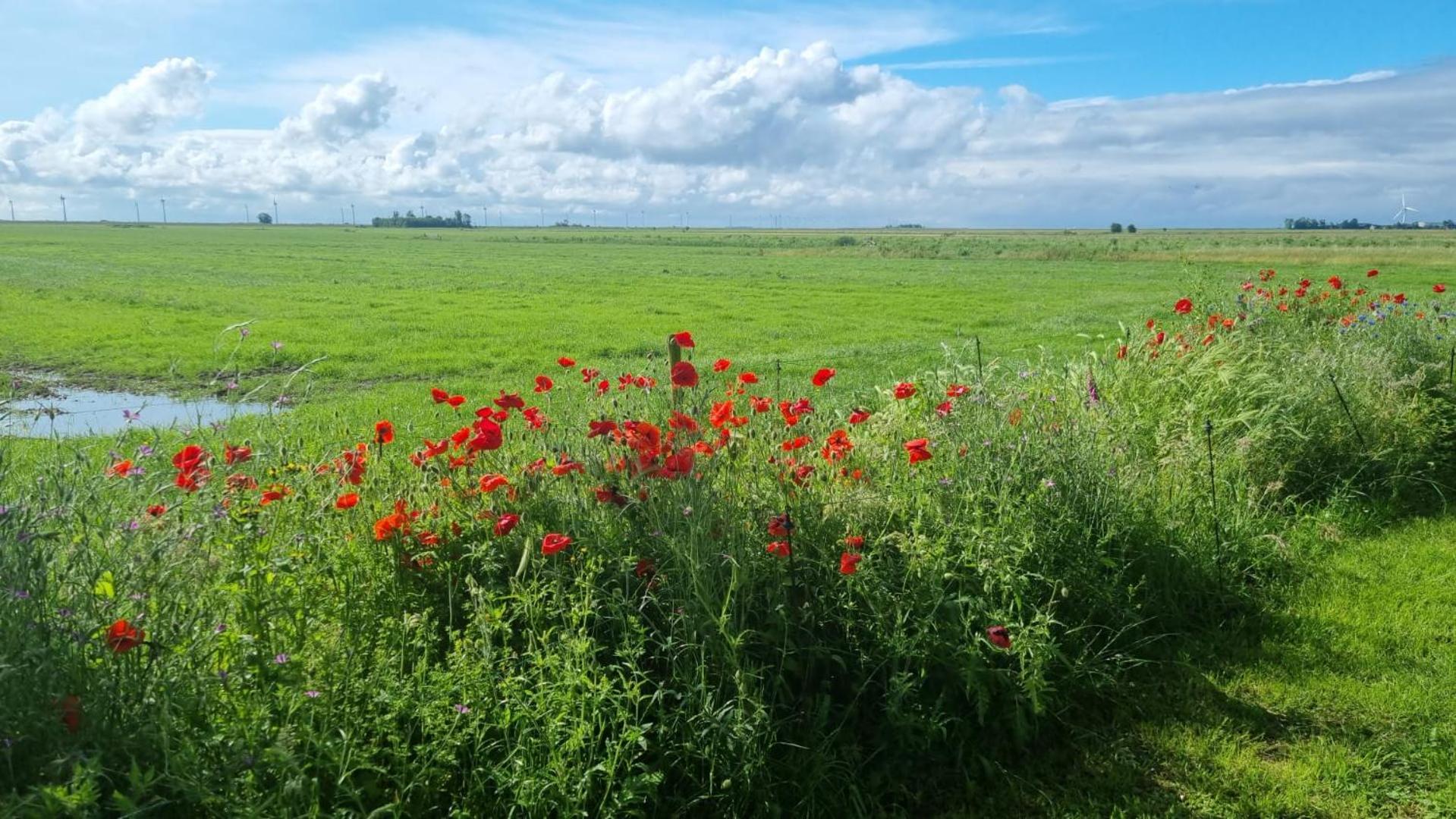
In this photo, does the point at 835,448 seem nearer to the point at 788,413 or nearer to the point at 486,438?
the point at 788,413

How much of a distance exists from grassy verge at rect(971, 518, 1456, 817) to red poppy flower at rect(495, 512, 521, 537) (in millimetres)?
1998

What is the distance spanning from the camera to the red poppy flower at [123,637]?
2469mm

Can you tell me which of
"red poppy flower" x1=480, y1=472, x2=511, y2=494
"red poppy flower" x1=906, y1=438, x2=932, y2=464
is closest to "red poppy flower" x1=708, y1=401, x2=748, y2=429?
"red poppy flower" x1=906, y1=438, x2=932, y2=464

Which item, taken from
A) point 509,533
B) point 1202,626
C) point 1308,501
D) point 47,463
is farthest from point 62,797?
point 1308,501

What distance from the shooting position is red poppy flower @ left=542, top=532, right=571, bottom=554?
10.1 feet

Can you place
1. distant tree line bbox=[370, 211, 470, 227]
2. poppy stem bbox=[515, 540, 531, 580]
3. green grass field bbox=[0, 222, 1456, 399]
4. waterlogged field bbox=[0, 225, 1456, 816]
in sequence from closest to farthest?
waterlogged field bbox=[0, 225, 1456, 816] → poppy stem bbox=[515, 540, 531, 580] → green grass field bbox=[0, 222, 1456, 399] → distant tree line bbox=[370, 211, 470, 227]

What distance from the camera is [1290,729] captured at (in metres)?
3.82

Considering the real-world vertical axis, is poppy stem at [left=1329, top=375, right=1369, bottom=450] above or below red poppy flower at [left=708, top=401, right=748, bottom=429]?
below

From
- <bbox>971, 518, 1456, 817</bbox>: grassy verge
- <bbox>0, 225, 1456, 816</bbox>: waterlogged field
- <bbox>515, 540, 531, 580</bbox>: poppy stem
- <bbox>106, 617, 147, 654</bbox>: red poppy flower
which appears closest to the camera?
<bbox>106, 617, 147, 654</bbox>: red poppy flower

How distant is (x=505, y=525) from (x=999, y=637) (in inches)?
74.0

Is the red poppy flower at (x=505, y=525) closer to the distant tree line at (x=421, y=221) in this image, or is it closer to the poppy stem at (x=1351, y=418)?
the poppy stem at (x=1351, y=418)

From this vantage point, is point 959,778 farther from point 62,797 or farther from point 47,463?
point 47,463

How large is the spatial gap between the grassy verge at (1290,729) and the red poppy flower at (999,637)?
0.51 meters

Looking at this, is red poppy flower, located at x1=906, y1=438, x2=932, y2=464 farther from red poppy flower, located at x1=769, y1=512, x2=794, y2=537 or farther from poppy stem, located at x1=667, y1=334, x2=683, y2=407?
poppy stem, located at x1=667, y1=334, x2=683, y2=407
